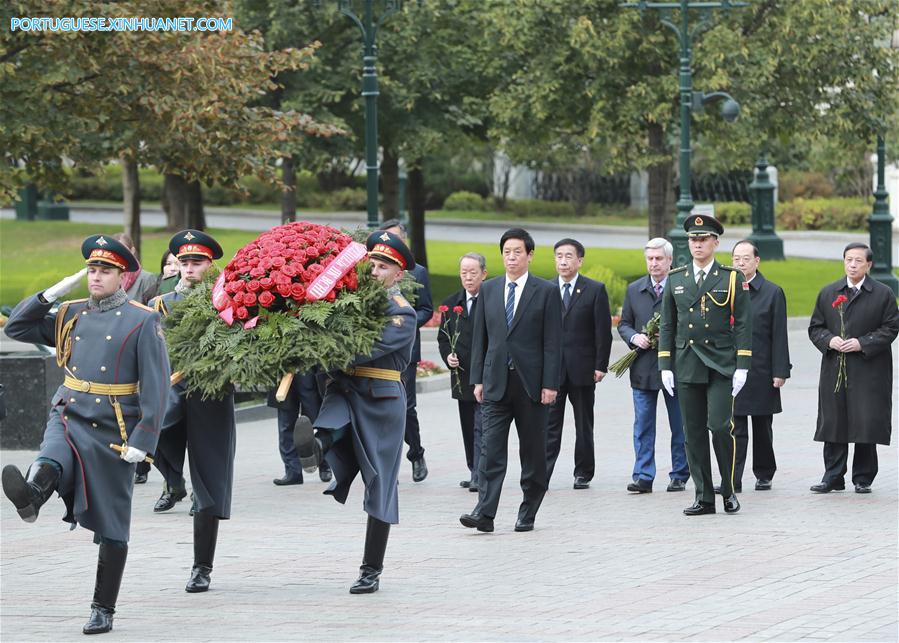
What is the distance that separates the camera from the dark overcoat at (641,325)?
12.2 m

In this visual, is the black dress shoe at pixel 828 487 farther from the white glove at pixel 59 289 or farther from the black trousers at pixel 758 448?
the white glove at pixel 59 289

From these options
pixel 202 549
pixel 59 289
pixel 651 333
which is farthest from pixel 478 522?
pixel 59 289

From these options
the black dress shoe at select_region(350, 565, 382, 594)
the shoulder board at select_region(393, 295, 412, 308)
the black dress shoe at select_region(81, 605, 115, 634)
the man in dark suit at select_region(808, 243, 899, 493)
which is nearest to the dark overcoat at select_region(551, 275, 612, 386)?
the man in dark suit at select_region(808, 243, 899, 493)

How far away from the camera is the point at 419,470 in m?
12.9

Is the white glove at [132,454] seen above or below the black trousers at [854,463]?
above

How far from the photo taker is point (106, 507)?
805 centimetres

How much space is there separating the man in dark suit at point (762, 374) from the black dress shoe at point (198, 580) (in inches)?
175

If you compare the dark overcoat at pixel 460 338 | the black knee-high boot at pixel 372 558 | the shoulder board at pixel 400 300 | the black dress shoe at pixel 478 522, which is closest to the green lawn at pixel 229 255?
the dark overcoat at pixel 460 338

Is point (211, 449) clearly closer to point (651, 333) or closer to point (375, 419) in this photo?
point (375, 419)

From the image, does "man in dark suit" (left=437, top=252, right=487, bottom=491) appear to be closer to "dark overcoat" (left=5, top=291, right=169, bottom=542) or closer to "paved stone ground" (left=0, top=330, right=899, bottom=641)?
"paved stone ground" (left=0, top=330, right=899, bottom=641)

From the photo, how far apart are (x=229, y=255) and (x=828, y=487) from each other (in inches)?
1145

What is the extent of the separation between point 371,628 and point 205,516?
139 cm

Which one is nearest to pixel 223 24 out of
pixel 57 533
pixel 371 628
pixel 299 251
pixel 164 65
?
pixel 164 65

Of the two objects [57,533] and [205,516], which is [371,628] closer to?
[205,516]
